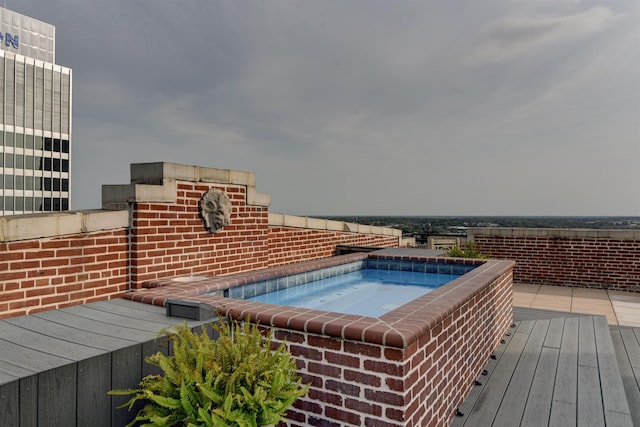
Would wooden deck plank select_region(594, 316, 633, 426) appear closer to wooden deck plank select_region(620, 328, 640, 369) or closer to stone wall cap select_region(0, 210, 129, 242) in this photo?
wooden deck plank select_region(620, 328, 640, 369)

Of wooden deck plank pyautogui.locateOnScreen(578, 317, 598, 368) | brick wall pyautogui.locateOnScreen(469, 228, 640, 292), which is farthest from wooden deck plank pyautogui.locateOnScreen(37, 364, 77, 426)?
brick wall pyautogui.locateOnScreen(469, 228, 640, 292)

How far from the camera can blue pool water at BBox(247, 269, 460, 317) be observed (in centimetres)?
549

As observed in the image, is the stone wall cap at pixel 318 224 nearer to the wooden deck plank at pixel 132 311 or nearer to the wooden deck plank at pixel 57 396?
the wooden deck plank at pixel 132 311

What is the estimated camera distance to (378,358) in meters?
2.43

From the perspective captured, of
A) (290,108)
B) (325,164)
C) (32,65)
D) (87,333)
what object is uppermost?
(32,65)

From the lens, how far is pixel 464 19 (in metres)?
8.52

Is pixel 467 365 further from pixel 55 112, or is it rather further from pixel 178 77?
pixel 55 112

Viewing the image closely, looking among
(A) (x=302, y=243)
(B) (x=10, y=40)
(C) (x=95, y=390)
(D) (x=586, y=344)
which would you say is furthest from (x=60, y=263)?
(B) (x=10, y=40)

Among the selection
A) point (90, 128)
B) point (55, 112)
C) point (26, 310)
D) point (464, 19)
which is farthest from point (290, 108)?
point (55, 112)

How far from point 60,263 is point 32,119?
256 ft

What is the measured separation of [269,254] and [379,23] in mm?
6070

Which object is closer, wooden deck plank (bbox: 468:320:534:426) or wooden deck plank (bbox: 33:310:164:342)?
wooden deck plank (bbox: 33:310:164:342)

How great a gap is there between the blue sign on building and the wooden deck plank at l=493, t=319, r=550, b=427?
87001 millimetres

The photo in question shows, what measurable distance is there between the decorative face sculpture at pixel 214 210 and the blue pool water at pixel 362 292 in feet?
4.26
